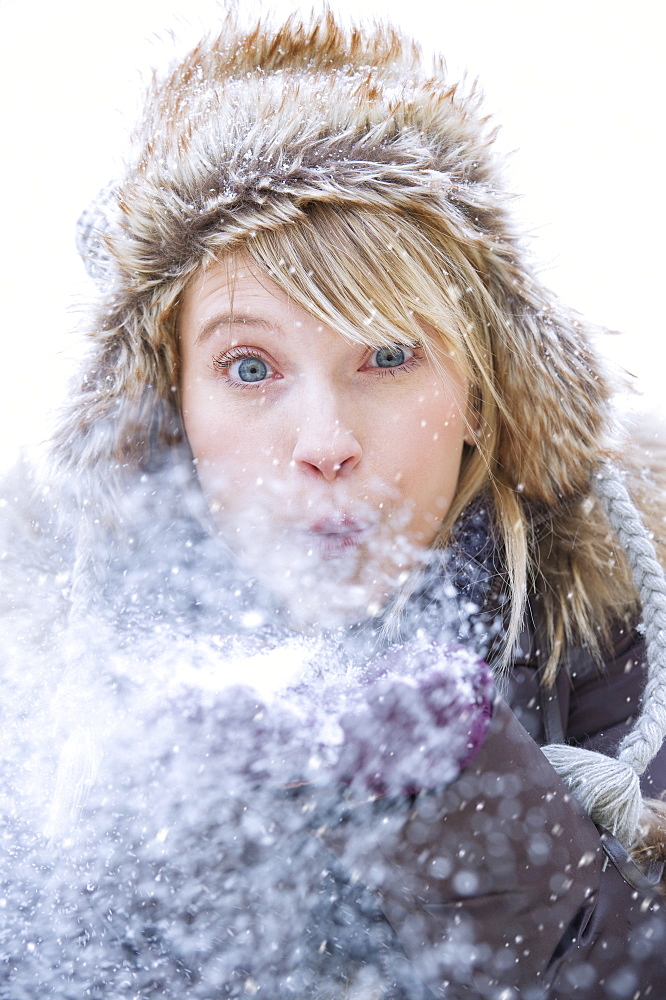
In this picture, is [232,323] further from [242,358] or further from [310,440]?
[310,440]

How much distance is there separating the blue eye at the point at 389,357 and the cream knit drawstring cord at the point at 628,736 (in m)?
0.48

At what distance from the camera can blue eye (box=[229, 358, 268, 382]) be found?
103 cm

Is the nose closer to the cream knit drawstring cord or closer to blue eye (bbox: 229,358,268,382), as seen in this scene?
blue eye (bbox: 229,358,268,382)

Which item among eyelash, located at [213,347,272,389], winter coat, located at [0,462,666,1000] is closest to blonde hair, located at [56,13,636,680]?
eyelash, located at [213,347,272,389]

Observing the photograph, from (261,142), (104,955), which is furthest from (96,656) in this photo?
(261,142)

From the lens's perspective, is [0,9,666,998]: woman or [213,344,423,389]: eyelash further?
[213,344,423,389]: eyelash

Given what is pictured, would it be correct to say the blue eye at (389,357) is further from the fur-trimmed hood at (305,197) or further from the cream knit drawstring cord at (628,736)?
the cream knit drawstring cord at (628,736)

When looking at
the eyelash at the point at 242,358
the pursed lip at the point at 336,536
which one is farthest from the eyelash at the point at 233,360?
the pursed lip at the point at 336,536

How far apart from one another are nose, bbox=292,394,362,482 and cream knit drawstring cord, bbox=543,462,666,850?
0.54 meters

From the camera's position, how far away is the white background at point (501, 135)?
1238 mm

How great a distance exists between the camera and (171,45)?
124cm

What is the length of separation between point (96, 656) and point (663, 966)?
936mm

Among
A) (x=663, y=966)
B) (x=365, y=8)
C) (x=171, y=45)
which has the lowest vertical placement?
(x=663, y=966)

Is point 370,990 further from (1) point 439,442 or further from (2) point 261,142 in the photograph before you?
(2) point 261,142
